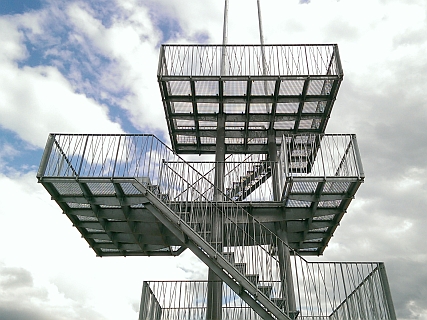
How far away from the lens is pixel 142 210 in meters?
14.5

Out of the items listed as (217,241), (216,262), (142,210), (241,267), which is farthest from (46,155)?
(241,267)

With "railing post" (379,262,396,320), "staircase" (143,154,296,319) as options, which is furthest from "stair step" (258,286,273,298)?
"railing post" (379,262,396,320)

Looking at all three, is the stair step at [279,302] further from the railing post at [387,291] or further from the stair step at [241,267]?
the railing post at [387,291]

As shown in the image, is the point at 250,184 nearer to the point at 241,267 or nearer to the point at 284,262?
the point at 284,262

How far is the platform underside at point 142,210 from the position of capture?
510 inches

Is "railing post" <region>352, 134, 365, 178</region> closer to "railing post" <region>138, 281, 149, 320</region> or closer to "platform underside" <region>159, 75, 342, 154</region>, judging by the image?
"platform underside" <region>159, 75, 342, 154</region>

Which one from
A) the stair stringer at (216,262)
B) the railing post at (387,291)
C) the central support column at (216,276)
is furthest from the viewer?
the central support column at (216,276)

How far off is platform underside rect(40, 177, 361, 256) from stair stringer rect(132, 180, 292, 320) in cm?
54

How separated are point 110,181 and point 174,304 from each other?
574 centimetres

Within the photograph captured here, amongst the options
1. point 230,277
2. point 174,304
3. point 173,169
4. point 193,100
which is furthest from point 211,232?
point 193,100

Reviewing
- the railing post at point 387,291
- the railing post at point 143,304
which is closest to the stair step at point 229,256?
the railing post at point 143,304

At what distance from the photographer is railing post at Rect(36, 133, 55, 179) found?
1268 centimetres

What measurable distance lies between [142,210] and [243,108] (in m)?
5.84

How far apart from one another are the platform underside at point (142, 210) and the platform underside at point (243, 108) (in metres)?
4.07
